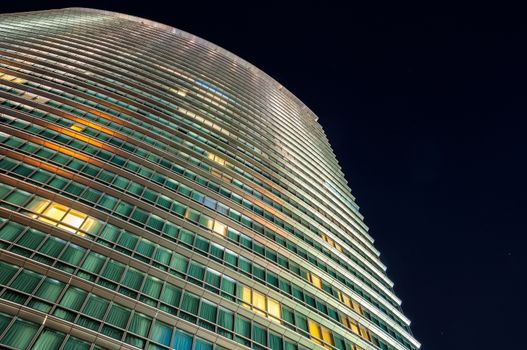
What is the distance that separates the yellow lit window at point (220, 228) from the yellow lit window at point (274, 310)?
21.1 feet

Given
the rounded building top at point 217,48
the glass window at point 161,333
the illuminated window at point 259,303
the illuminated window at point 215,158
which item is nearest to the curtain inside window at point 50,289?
the glass window at point 161,333

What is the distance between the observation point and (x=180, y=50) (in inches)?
3103

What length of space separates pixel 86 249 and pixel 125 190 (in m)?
7.26

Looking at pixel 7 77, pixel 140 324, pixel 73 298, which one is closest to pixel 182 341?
pixel 140 324

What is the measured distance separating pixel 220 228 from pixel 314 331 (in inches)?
407

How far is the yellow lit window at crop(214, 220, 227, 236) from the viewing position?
30094 mm

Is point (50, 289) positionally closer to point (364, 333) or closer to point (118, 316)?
point (118, 316)

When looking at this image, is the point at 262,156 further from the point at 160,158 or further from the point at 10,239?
the point at 10,239

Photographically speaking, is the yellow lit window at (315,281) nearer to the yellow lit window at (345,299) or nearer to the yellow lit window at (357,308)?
the yellow lit window at (345,299)

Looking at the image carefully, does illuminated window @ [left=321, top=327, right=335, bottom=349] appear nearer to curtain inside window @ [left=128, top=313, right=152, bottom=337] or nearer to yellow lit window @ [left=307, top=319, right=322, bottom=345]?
yellow lit window @ [left=307, top=319, right=322, bottom=345]

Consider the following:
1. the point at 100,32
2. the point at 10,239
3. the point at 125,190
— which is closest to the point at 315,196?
the point at 125,190

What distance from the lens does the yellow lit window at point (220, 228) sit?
30094mm

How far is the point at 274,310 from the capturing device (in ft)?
86.5

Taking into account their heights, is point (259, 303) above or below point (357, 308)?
below
